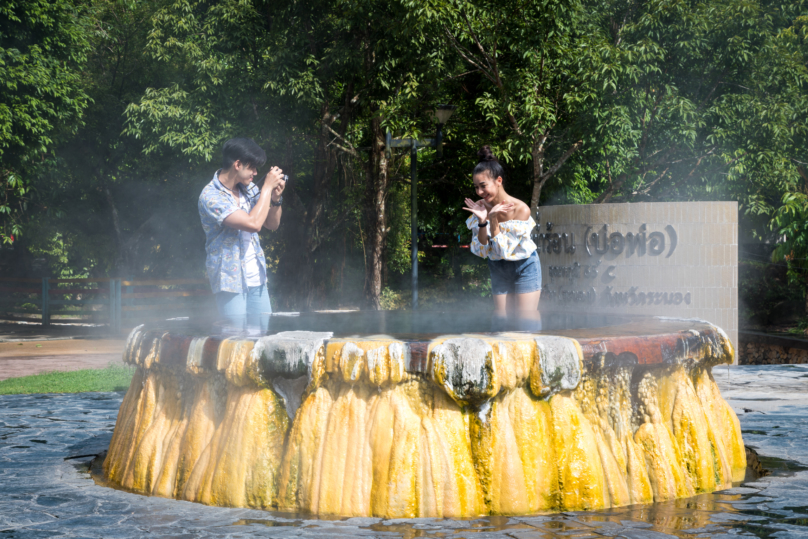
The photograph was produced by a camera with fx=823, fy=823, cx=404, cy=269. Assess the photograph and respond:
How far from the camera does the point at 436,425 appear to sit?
123 inches

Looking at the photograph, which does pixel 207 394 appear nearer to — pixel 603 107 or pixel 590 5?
pixel 603 107

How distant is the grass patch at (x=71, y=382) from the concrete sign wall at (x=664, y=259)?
5.16 m

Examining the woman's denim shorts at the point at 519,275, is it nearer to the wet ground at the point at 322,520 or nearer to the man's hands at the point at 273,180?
the man's hands at the point at 273,180

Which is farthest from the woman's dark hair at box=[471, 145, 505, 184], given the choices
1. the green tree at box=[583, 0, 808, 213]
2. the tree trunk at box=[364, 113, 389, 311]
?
the tree trunk at box=[364, 113, 389, 311]

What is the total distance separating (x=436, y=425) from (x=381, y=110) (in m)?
11.9

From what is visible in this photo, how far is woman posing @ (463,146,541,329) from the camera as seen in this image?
15.5 ft

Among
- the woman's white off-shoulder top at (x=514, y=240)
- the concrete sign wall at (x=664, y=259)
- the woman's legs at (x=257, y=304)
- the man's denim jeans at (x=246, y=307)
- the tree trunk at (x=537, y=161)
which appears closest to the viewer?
the man's denim jeans at (x=246, y=307)

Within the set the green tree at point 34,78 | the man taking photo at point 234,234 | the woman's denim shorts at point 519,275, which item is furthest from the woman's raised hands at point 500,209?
the green tree at point 34,78

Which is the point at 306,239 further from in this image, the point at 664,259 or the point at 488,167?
the point at 488,167

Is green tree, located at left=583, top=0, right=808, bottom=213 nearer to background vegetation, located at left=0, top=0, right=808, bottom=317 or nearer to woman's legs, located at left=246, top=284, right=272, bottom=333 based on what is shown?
background vegetation, located at left=0, top=0, right=808, bottom=317

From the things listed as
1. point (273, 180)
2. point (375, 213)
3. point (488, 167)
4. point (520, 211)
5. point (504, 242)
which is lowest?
point (504, 242)

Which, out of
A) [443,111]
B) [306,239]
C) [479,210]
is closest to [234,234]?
[479,210]

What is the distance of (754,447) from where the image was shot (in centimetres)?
455

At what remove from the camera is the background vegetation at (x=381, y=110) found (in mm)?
13453
